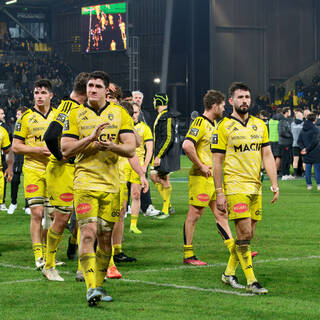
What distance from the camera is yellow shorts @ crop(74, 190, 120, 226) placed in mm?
7094

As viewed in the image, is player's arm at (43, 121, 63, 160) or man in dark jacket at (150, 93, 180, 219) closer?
player's arm at (43, 121, 63, 160)

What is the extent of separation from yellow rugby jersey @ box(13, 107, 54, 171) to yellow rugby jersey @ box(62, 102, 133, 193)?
2167 mm

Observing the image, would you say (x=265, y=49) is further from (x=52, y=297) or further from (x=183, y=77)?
(x=52, y=297)

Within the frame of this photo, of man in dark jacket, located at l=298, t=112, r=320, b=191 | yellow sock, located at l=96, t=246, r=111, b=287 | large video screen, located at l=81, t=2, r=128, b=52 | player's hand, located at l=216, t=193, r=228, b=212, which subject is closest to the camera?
yellow sock, located at l=96, t=246, r=111, b=287

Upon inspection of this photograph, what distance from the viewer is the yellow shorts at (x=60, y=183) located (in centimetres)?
855

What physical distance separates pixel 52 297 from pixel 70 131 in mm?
1621

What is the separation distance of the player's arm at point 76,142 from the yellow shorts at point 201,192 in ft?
9.20

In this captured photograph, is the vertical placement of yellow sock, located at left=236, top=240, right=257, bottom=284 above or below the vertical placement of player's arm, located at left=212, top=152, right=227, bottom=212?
below

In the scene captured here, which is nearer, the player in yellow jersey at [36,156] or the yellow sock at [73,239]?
the player in yellow jersey at [36,156]

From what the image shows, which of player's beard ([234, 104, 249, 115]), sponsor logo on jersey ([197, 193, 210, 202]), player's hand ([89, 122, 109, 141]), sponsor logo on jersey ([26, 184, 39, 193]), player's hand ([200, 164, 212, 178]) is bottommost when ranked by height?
sponsor logo on jersey ([197, 193, 210, 202])

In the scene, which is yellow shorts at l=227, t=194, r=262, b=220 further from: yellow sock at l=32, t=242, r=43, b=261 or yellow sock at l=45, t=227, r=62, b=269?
Result: yellow sock at l=32, t=242, r=43, b=261

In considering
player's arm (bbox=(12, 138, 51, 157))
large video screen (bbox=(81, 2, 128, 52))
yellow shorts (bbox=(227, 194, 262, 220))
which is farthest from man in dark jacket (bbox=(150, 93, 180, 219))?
large video screen (bbox=(81, 2, 128, 52))

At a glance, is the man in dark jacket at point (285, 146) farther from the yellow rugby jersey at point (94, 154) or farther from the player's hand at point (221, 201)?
the yellow rugby jersey at point (94, 154)

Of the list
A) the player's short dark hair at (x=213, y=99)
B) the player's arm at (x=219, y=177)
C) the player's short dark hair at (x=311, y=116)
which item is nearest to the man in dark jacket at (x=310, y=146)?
the player's short dark hair at (x=311, y=116)
